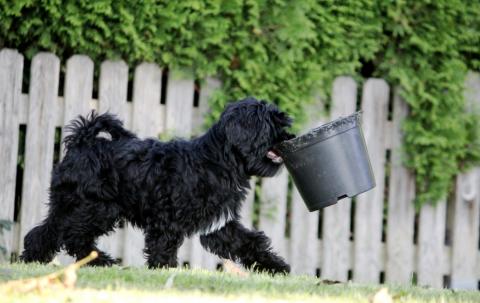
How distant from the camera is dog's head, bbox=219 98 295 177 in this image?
593 cm

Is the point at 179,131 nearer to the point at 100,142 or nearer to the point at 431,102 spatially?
the point at 100,142

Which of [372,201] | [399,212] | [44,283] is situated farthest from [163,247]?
[399,212]

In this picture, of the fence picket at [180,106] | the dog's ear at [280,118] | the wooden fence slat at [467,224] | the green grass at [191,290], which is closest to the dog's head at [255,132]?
the dog's ear at [280,118]

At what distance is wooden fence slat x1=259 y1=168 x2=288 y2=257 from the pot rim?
8.18ft

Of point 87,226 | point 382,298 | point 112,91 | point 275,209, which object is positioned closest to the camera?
point 382,298

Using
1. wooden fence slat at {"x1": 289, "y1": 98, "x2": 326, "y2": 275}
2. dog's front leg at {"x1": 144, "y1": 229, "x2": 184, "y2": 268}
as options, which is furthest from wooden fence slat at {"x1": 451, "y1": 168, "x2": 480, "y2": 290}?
dog's front leg at {"x1": 144, "y1": 229, "x2": 184, "y2": 268}

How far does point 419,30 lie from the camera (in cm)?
887

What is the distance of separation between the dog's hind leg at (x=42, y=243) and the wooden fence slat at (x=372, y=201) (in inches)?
134

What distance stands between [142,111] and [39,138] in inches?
37.1

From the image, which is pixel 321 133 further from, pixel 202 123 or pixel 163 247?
pixel 202 123

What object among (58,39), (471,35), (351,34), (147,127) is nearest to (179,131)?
(147,127)

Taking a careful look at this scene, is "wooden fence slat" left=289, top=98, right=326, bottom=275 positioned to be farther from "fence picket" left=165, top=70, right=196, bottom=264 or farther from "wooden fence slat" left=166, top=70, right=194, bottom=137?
"wooden fence slat" left=166, top=70, right=194, bottom=137

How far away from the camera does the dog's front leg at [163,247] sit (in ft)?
19.4

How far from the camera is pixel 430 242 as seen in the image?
903 centimetres
